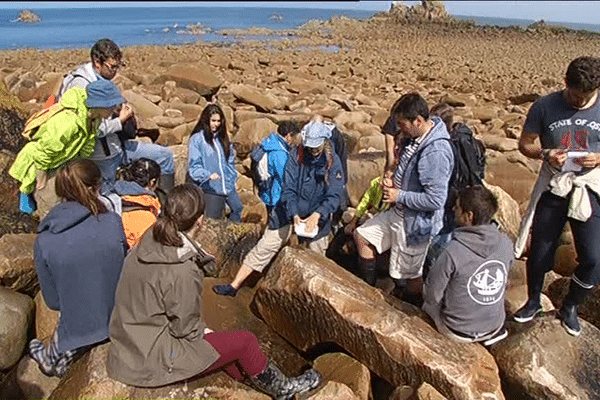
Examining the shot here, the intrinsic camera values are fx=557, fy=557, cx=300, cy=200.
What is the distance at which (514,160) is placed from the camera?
8.66 meters

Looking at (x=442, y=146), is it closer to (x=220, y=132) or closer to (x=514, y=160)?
(x=220, y=132)

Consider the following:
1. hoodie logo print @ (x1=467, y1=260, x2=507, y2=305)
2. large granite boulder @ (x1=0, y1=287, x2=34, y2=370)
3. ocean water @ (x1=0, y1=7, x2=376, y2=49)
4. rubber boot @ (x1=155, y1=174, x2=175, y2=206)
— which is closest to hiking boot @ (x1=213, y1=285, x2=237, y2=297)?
rubber boot @ (x1=155, y1=174, x2=175, y2=206)

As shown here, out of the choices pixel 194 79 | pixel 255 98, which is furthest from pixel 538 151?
pixel 194 79

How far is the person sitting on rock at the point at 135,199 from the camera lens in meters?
4.45

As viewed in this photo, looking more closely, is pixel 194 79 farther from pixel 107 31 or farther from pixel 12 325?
pixel 107 31

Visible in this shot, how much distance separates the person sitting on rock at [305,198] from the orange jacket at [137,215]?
0.92 metres

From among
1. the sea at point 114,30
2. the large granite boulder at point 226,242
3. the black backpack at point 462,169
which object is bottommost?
the sea at point 114,30

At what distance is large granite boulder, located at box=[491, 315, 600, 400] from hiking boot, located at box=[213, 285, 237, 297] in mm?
2266

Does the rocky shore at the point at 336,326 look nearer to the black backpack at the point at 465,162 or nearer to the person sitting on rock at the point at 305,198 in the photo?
the person sitting on rock at the point at 305,198

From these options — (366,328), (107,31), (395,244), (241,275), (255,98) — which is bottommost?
(107,31)

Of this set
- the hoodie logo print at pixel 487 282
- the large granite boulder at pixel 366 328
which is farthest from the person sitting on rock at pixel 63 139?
the hoodie logo print at pixel 487 282

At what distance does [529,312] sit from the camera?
4.49 meters

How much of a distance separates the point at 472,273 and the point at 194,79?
37.2ft

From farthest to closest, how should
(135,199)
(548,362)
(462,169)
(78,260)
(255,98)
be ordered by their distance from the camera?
(255,98)
(462,169)
(135,199)
(548,362)
(78,260)
